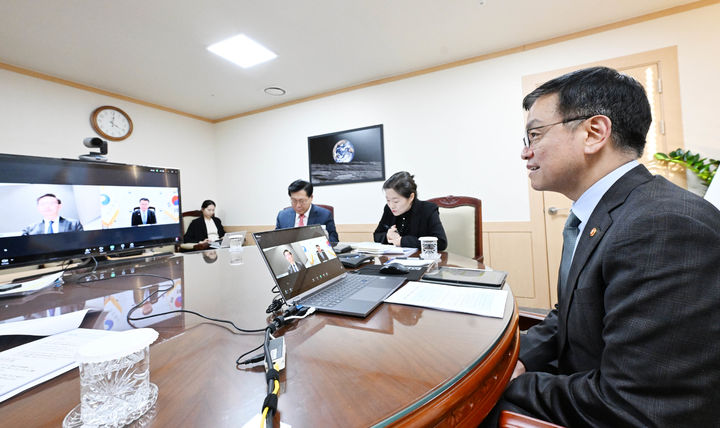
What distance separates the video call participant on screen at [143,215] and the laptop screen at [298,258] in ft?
3.56

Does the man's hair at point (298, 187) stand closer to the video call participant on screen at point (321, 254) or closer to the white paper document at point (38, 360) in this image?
the video call participant on screen at point (321, 254)

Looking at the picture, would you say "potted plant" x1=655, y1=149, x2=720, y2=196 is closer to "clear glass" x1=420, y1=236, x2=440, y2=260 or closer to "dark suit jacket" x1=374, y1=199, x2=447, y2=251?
"dark suit jacket" x1=374, y1=199, x2=447, y2=251

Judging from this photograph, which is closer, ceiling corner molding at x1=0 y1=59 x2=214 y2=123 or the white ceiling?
the white ceiling

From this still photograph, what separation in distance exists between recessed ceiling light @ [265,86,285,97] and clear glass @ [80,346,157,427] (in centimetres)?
389

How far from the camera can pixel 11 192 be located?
44.0 inches

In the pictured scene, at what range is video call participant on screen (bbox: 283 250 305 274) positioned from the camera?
0.87 m

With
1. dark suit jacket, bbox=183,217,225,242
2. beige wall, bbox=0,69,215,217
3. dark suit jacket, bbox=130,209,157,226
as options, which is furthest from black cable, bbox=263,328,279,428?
beige wall, bbox=0,69,215,217

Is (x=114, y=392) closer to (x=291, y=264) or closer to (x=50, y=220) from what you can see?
(x=291, y=264)

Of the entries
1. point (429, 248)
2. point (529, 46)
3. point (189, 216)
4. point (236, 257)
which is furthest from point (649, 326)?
point (189, 216)

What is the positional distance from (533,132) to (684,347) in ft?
2.14

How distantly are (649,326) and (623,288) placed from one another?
0.24ft

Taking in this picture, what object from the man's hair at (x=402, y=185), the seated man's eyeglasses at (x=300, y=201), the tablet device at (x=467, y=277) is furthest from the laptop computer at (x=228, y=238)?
the tablet device at (x=467, y=277)

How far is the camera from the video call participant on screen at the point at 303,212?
2783 mm

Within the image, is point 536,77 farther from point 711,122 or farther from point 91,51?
point 91,51
